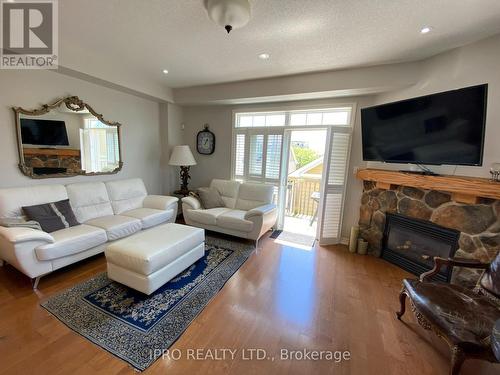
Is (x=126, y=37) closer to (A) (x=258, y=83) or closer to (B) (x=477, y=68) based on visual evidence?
(A) (x=258, y=83)

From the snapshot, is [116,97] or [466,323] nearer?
[466,323]

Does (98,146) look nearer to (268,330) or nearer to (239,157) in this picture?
(239,157)

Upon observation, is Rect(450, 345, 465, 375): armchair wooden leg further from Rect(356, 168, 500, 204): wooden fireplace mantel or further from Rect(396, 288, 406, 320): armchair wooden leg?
Rect(356, 168, 500, 204): wooden fireplace mantel

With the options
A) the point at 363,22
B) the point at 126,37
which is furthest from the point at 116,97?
the point at 363,22

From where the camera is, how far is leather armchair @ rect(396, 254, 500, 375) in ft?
4.03

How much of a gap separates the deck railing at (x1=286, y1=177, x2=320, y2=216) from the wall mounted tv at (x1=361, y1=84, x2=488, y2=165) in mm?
1984

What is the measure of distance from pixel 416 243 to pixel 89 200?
14.4ft

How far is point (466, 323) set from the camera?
51.8 inches

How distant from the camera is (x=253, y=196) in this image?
3686 mm

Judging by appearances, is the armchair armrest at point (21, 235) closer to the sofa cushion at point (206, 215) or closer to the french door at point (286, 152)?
the sofa cushion at point (206, 215)

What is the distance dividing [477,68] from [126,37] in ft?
11.8

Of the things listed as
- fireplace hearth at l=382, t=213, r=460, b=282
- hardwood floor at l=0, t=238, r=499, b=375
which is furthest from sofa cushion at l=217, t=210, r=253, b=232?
fireplace hearth at l=382, t=213, r=460, b=282

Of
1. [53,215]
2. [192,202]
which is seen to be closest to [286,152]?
[192,202]

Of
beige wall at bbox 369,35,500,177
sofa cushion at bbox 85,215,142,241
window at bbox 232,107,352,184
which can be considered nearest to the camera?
beige wall at bbox 369,35,500,177
